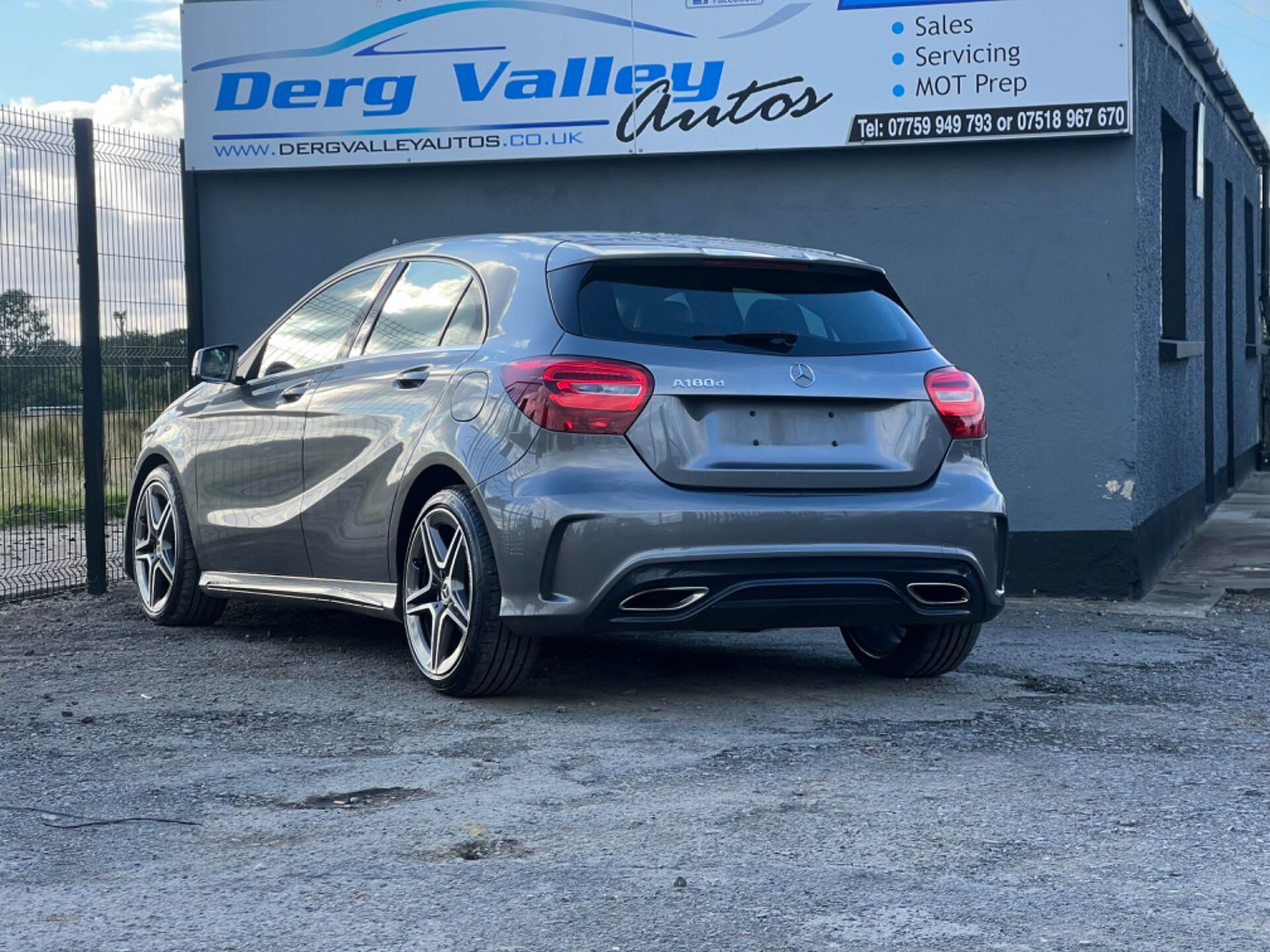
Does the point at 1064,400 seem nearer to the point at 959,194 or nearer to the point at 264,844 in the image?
the point at 959,194

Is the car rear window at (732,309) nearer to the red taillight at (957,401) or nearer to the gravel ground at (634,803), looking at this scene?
the red taillight at (957,401)

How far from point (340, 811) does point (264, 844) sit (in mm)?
338

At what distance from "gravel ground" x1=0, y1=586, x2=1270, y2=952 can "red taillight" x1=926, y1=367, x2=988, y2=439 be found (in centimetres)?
94

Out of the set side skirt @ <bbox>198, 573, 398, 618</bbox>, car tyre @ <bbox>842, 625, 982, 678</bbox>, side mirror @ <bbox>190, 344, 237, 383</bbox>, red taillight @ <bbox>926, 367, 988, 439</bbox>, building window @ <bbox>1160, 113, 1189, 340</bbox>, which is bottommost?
car tyre @ <bbox>842, 625, 982, 678</bbox>

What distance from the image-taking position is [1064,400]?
9.23 meters

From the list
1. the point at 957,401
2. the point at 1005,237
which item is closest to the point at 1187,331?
the point at 1005,237

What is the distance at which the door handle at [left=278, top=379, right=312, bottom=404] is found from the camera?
682cm

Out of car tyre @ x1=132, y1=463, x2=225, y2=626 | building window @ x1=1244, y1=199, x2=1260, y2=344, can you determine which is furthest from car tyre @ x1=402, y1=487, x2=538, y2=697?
building window @ x1=1244, y1=199, x2=1260, y2=344

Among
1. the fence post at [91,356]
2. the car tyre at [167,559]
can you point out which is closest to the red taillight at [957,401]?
the car tyre at [167,559]

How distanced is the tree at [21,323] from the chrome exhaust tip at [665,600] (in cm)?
453

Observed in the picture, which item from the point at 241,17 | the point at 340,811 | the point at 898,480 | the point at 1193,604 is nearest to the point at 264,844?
the point at 340,811

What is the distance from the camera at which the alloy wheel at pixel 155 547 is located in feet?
25.4

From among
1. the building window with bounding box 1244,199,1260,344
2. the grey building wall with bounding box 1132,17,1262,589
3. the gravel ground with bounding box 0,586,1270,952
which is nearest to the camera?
the gravel ground with bounding box 0,586,1270,952

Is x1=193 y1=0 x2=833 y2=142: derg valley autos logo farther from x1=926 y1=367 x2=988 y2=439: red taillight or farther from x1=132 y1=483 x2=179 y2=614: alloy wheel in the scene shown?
x1=926 y1=367 x2=988 y2=439: red taillight
